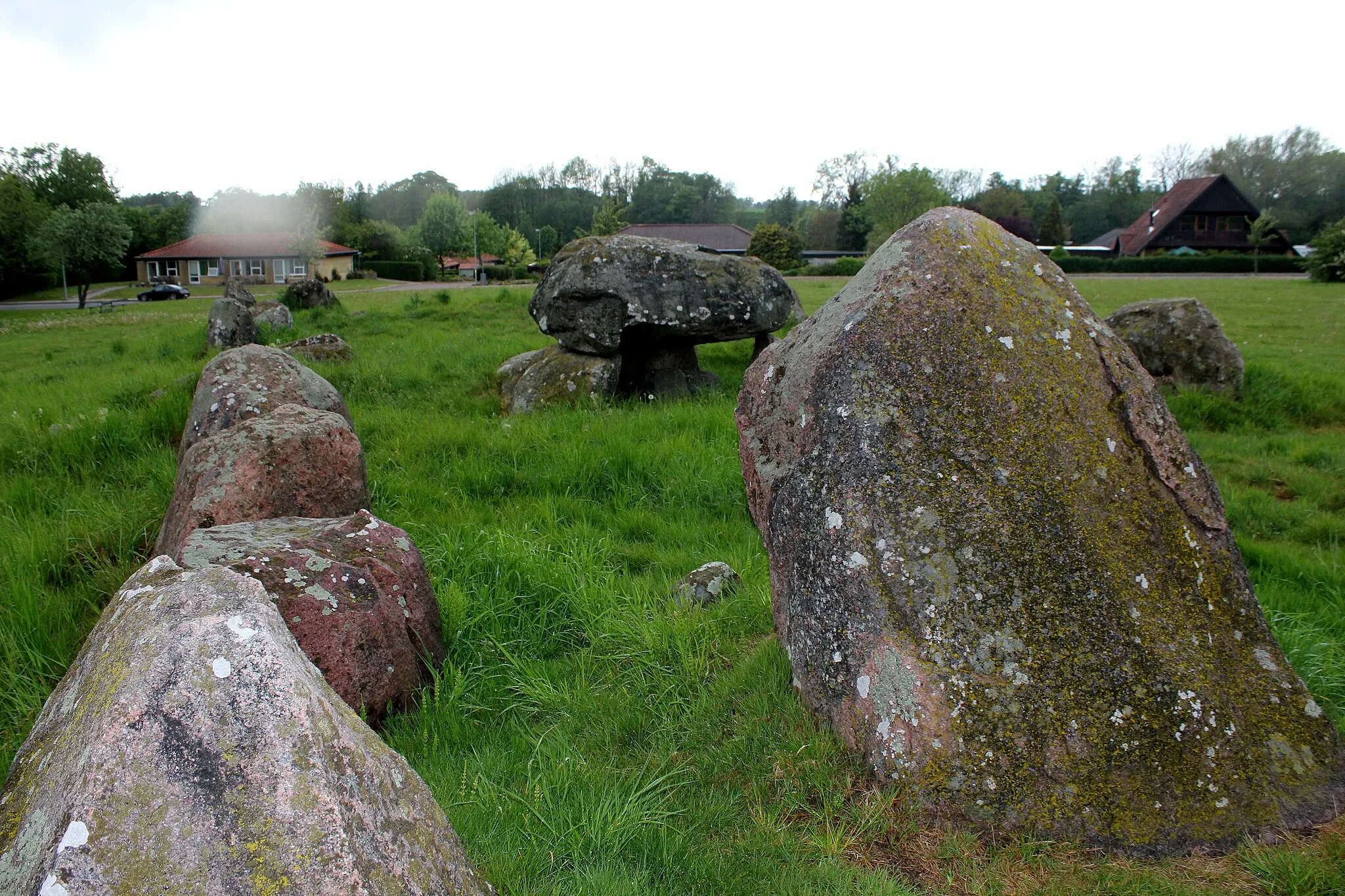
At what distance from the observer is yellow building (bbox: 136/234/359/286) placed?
63.4 m

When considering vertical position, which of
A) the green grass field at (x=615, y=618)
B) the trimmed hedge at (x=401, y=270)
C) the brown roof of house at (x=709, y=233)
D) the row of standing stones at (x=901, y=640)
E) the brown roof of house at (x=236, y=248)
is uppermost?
the brown roof of house at (x=709, y=233)

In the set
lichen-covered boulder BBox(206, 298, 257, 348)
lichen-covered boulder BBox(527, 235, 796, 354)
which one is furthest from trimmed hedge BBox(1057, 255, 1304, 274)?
lichen-covered boulder BBox(206, 298, 257, 348)

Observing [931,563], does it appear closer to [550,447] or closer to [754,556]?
[754,556]

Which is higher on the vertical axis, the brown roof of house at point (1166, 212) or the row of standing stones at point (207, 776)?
the brown roof of house at point (1166, 212)

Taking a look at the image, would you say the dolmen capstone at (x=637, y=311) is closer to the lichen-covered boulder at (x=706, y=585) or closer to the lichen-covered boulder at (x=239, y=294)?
the lichen-covered boulder at (x=706, y=585)

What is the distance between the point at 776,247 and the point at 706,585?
51.4m

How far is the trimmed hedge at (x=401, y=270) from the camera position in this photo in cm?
6425

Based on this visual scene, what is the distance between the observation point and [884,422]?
10.7 ft

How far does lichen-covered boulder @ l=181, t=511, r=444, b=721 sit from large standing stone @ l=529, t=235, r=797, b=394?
6.71 meters

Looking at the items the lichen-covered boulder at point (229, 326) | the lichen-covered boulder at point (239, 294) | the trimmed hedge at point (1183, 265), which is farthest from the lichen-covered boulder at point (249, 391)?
the trimmed hedge at point (1183, 265)

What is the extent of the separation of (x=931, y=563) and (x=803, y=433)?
786 mm

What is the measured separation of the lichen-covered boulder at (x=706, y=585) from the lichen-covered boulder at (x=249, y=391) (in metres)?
3.50

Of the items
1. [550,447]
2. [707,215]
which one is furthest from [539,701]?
[707,215]

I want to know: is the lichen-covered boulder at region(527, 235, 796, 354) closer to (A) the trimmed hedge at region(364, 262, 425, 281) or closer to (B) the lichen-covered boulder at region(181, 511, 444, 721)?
(B) the lichen-covered boulder at region(181, 511, 444, 721)
